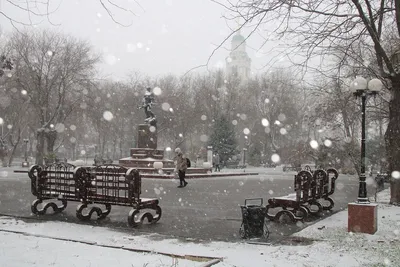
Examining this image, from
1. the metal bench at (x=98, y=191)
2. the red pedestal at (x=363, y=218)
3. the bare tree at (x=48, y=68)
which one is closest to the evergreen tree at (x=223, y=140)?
the bare tree at (x=48, y=68)

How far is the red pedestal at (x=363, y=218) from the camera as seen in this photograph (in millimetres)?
8750

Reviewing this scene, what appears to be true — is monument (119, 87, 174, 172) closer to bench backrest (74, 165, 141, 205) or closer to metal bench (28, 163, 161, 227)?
metal bench (28, 163, 161, 227)

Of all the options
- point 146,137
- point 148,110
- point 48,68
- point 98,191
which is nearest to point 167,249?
point 98,191

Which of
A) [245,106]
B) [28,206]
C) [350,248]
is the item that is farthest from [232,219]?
[245,106]

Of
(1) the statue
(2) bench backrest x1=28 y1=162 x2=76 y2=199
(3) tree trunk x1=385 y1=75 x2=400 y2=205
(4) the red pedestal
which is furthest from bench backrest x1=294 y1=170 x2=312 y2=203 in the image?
(1) the statue

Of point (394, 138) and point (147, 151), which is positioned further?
point (147, 151)

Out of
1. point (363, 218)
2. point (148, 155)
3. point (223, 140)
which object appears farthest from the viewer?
point (223, 140)

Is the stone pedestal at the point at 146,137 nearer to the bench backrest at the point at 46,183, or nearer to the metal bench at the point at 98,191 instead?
the metal bench at the point at 98,191

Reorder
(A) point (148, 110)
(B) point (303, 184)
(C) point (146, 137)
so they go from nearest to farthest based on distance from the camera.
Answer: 1. (B) point (303, 184)
2. (C) point (146, 137)
3. (A) point (148, 110)

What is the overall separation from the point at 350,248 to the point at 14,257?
5616 mm

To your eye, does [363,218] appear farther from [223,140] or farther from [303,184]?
[223,140]

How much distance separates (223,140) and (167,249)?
46552 mm

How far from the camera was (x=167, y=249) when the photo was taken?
7098 millimetres

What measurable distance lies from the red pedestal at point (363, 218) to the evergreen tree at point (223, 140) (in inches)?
1739
